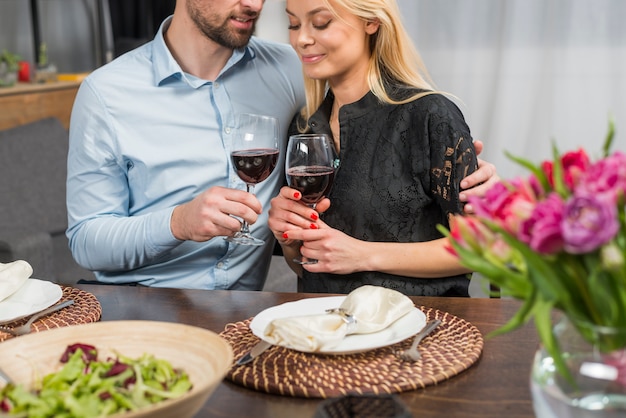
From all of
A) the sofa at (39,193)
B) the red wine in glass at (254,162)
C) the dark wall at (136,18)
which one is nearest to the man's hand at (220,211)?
the red wine in glass at (254,162)

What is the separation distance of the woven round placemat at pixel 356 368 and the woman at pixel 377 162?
0.48 meters

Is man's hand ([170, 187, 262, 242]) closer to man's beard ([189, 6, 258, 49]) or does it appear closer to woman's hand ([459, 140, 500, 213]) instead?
woman's hand ([459, 140, 500, 213])

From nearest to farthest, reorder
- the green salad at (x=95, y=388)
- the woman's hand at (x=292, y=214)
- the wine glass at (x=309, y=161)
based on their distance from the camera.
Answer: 1. the green salad at (x=95, y=388)
2. the wine glass at (x=309, y=161)
3. the woman's hand at (x=292, y=214)

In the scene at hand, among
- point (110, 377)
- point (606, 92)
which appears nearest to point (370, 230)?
point (110, 377)

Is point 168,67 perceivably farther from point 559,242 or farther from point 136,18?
point 136,18

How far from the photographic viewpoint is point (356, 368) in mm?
1213

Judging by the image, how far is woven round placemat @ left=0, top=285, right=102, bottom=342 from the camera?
4.65 feet

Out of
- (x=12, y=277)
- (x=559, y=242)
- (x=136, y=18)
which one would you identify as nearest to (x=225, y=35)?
(x=12, y=277)

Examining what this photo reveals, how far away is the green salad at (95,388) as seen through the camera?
94 cm

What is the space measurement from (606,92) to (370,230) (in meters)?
2.29

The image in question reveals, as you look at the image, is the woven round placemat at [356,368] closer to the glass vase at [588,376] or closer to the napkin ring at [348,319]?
the napkin ring at [348,319]

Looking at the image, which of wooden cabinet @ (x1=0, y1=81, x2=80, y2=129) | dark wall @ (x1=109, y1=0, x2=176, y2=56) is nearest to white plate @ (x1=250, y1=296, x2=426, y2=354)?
wooden cabinet @ (x1=0, y1=81, x2=80, y2=129)

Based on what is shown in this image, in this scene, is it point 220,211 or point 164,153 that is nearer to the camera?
point 220,211

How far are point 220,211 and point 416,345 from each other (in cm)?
58
